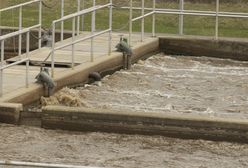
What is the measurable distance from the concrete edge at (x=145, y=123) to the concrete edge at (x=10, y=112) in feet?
1.06

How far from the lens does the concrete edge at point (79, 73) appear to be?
11.1 metres

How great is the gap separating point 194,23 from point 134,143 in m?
12.2

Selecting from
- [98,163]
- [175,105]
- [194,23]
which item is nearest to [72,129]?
[98,163]

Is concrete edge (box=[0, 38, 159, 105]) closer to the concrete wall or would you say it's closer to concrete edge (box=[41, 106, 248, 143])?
the concrete wall

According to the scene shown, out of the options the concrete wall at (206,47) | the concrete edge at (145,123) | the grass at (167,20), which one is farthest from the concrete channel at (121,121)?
the grass at (167,20)

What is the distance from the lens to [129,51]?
1489 centimetres

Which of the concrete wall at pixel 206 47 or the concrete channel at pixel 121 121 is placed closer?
the concrete channel at pixel 121 121

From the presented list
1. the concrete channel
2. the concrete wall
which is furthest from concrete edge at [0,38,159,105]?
the concrete wall

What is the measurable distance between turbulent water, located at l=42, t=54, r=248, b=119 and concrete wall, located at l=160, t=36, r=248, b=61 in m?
0.31

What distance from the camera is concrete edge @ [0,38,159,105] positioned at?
436 inches

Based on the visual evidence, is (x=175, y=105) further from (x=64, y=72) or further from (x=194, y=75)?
(x=194, y=75)

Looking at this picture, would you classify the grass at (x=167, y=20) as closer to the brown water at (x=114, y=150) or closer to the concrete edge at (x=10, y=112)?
the concrete edge at (x=10, y=112)

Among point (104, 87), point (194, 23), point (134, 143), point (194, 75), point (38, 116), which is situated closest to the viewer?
point (134, 143)

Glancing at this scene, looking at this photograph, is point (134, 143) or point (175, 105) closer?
point (134, 143)
